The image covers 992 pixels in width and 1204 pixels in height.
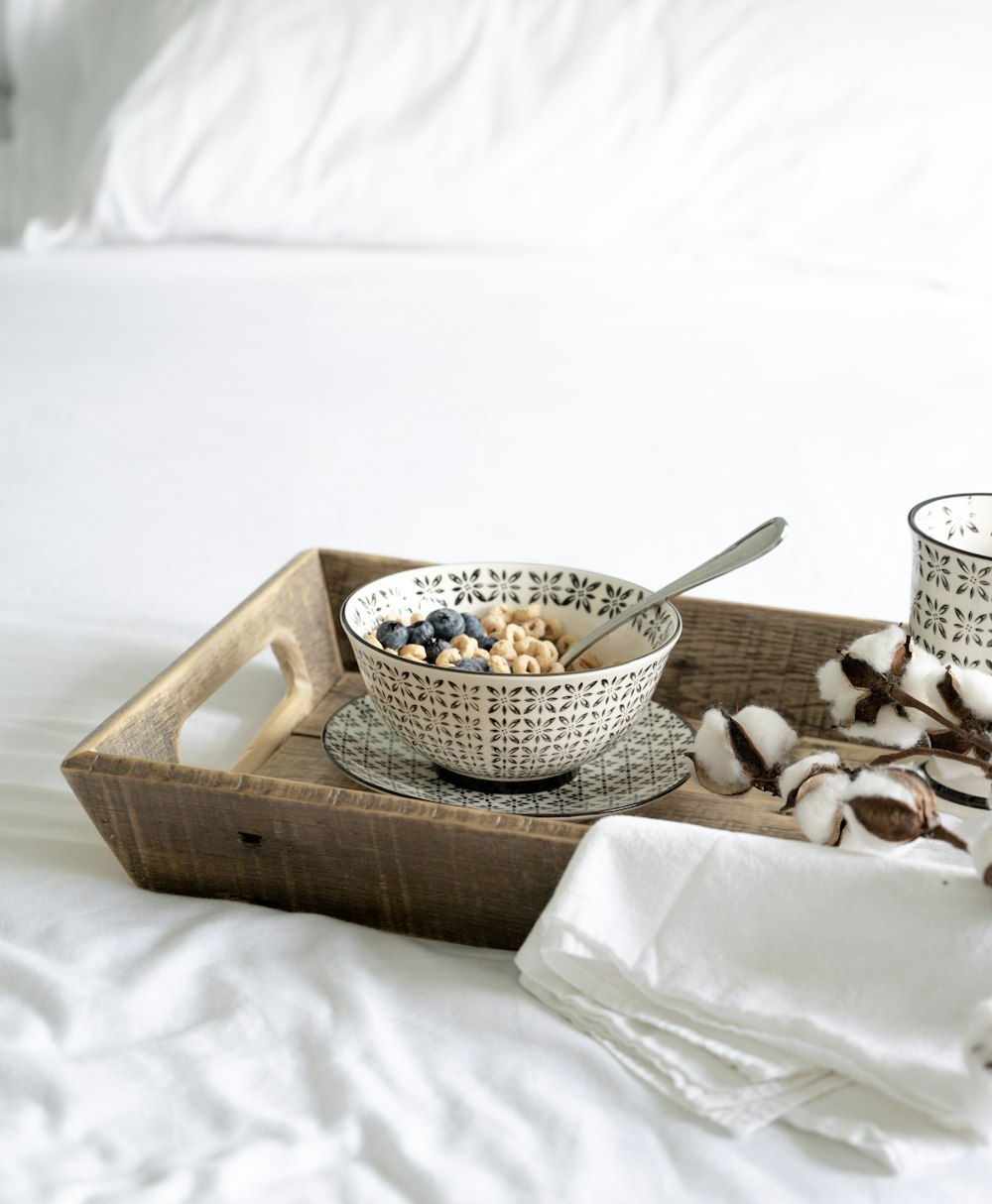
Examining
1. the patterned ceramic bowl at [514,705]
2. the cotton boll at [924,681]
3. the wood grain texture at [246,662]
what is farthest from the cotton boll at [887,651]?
the wood grain texture at [246,662]

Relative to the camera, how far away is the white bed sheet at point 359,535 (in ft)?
1.48

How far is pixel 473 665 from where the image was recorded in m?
0.66

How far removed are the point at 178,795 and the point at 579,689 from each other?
198 mm

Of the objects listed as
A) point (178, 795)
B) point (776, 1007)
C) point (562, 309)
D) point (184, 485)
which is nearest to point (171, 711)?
point (178, 795)

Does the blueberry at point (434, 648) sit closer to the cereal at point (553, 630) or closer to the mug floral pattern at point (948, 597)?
the cereal at point (553, 630)

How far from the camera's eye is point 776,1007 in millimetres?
483

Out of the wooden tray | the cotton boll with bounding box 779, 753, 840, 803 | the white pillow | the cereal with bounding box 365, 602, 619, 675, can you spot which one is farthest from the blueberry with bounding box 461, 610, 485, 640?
the white pillow

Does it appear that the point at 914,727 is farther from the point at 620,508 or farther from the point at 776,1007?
the point at 620,508

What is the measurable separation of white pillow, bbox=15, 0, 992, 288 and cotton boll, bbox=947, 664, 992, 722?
3.60 feet

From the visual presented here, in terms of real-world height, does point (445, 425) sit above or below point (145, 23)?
below

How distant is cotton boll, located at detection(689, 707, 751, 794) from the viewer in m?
0.64

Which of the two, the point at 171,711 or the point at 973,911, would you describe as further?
the point at 171,711

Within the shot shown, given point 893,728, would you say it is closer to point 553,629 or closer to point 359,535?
point 553,629

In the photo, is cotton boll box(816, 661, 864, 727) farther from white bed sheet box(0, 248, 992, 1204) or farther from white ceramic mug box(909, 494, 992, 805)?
white bed sheet box(0, 248, 992, 1204)
